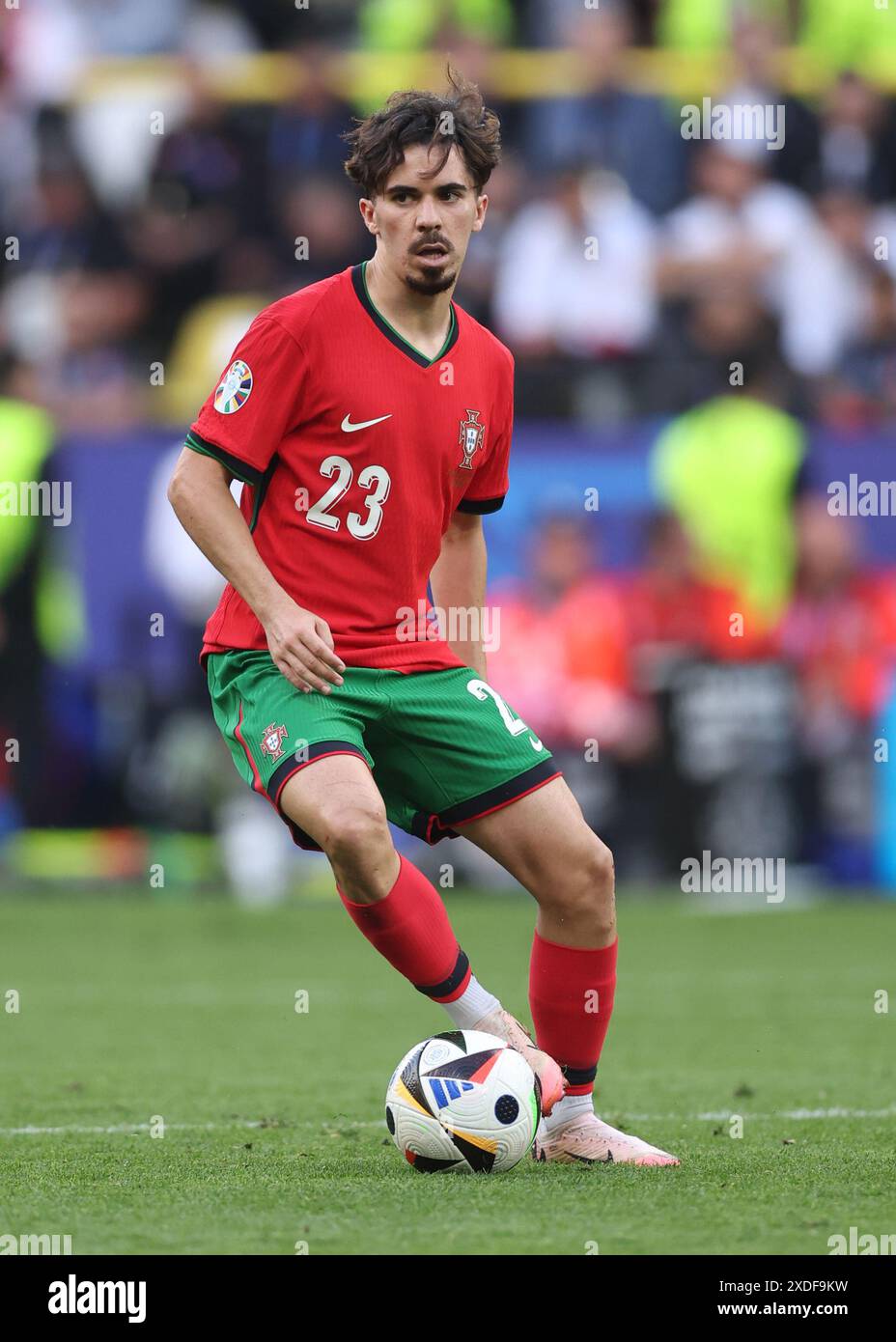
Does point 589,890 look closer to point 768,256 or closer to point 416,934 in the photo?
point 416,934

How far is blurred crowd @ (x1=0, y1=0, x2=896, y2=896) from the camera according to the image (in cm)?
1170

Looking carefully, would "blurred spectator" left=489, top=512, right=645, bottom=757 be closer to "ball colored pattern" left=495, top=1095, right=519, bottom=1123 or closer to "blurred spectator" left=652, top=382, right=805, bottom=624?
"blurred spectator" left=652, top=382, right=805, bottom=624

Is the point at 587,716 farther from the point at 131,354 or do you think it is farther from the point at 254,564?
the point at 254,564

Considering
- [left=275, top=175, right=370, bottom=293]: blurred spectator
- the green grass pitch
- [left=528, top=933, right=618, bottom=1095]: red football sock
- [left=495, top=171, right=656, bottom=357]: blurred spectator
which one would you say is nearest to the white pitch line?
the green grass pitch

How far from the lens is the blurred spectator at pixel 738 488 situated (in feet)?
39.3

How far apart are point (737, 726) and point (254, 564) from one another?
7102mm

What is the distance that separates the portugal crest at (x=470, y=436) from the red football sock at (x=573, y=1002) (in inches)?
43.4

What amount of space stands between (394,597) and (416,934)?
29.8 inches

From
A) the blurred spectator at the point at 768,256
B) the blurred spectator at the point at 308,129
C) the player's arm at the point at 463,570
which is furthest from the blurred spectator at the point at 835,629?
the player's arm at the point at 463,570

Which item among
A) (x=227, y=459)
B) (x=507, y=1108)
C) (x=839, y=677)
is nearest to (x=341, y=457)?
(x=227, y=459)

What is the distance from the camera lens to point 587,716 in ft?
38.6

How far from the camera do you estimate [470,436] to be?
518 centimetres

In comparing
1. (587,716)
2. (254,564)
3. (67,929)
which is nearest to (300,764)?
(254,564)

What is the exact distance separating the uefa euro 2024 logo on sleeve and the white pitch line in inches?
69.6
